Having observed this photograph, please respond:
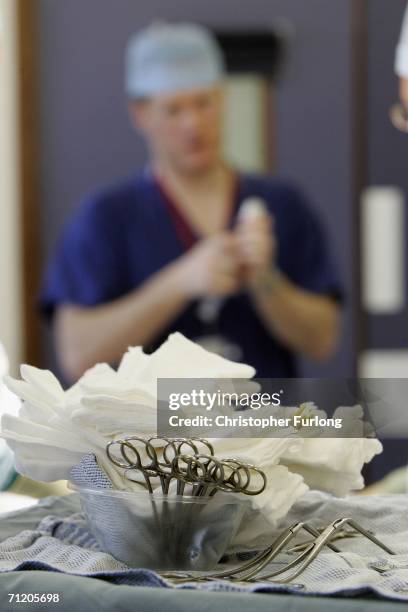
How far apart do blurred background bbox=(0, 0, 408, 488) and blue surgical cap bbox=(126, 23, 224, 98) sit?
72 centimetres

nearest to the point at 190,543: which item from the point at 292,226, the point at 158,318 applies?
the point at 158,318

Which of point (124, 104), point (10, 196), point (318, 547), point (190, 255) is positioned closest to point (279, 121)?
point (124, 104)

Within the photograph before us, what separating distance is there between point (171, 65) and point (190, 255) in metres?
0.37

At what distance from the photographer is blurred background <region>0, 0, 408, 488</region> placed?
2.96 m

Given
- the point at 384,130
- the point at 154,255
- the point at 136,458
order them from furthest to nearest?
1. the point at 384,130
2. the point at 154,255
3. the point at 136,458

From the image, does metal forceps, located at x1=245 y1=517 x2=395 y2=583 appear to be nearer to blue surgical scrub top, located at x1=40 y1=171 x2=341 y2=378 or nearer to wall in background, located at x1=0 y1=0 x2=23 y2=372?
blue surgical scrub top, located at x1=40 y1=171 x2=341 y2=378

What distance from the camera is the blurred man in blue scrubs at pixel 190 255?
78.9 inches

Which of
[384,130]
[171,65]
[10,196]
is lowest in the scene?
[10,196]

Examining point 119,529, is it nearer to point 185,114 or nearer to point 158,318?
point 158,318

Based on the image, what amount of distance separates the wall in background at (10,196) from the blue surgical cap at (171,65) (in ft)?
2.52

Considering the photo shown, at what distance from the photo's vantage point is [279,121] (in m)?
2.98

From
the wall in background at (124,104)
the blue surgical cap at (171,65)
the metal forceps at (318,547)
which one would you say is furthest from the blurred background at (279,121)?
the metal forceps at (318,547)

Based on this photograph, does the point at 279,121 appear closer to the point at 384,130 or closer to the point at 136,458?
the point at 384,130

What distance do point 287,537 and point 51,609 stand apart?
0.12 metres
